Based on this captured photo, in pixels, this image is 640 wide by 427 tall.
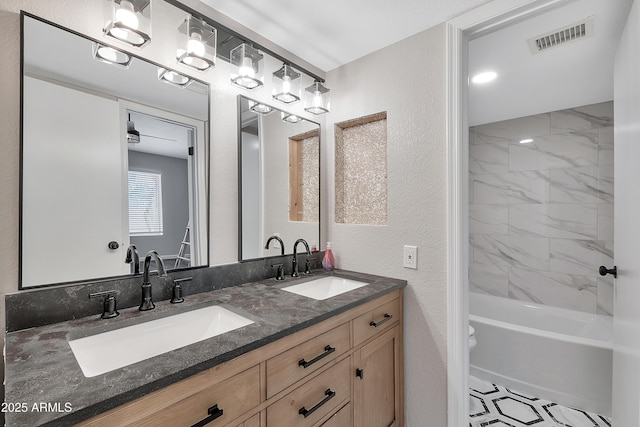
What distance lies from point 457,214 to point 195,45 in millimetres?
1451

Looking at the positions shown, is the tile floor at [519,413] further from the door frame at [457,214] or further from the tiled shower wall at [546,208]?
the tiled shower wall at [546,208]

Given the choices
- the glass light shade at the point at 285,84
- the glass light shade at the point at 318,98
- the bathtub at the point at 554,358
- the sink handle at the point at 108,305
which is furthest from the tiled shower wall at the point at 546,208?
the sink handle at the point at 108,305

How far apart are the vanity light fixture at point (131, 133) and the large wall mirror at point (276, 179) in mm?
480

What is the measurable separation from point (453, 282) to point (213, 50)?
1609 mm

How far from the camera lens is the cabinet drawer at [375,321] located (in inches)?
52.2

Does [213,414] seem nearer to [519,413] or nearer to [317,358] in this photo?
[317,358]

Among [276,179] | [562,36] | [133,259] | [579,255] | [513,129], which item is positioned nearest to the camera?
[133,259]

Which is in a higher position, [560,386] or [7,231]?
[7,231]

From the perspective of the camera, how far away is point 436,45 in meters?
1.54

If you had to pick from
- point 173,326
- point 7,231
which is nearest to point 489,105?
point 173,326

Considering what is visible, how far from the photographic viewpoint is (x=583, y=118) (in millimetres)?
2615

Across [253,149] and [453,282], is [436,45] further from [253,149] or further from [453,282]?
[453,282]

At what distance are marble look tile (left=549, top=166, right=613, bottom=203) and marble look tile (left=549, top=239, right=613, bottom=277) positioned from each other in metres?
0.38

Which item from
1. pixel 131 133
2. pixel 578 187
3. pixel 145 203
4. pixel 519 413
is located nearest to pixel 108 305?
pixel 145 203
